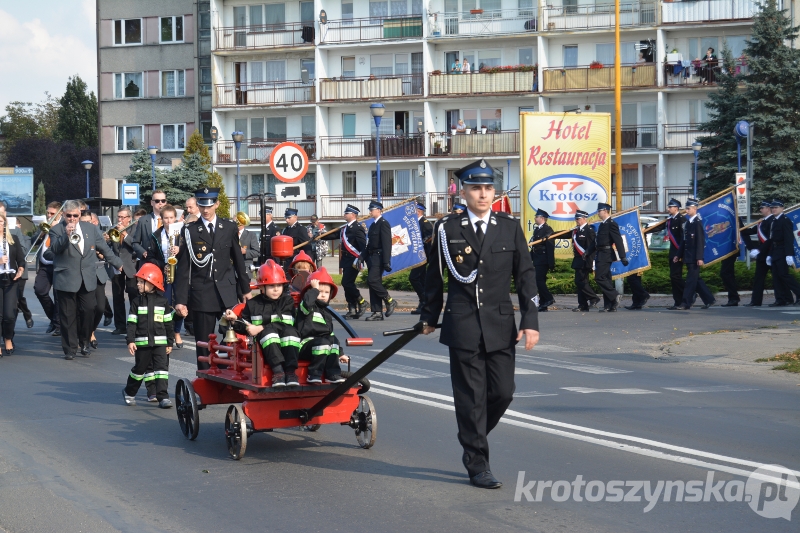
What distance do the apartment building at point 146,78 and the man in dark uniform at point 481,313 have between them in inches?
2212

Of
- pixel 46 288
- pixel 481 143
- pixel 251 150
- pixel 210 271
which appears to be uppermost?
pixel 251 150

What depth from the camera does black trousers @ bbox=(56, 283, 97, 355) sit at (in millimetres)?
15047

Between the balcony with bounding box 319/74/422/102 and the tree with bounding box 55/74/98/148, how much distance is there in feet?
174

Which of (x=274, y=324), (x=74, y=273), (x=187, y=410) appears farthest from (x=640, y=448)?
(x=74, y=273)

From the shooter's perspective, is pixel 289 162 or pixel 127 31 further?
pixel 127 31

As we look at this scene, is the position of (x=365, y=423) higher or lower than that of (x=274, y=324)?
lower

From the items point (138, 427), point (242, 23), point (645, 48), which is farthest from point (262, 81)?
point (138, 427)

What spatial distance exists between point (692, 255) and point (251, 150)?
37204 mm

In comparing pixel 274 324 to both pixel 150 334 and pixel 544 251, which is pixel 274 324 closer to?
pixel 150 334

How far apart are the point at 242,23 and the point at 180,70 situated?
709 centimetres

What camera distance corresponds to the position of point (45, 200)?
322 feet

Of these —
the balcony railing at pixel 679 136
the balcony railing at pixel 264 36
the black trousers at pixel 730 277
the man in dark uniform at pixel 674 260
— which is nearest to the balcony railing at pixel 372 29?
the balcony railing at pixel 264 36

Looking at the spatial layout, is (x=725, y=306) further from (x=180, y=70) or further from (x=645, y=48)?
(x=180, y=70)

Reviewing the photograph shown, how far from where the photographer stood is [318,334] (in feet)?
26.9
